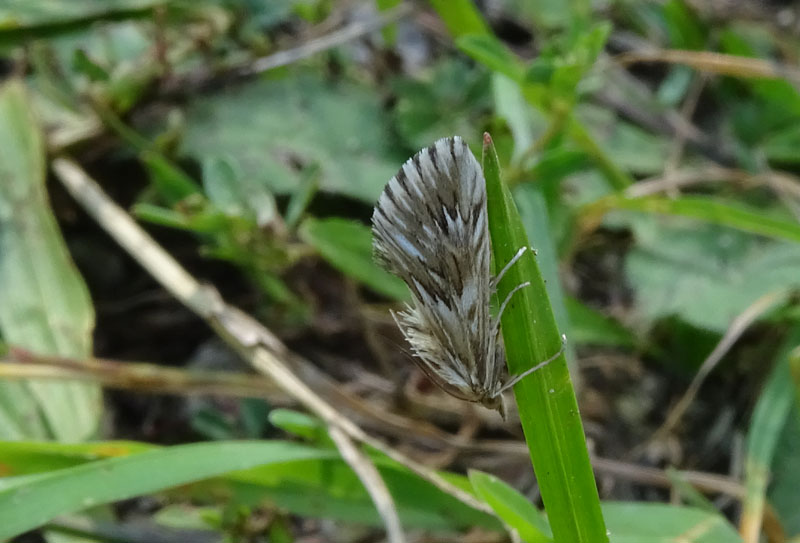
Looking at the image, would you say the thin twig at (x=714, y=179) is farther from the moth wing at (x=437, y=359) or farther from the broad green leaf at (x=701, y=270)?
the moth wing at (x=437, y=359)

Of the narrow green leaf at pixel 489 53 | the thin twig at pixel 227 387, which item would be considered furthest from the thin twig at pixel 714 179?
the thin twig at pixel 227 387

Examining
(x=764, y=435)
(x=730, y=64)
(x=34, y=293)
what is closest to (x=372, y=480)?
(x=764, y=435)

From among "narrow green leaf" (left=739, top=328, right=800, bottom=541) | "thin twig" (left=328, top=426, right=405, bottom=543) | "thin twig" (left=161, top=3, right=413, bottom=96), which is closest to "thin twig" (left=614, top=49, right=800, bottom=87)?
"thin twig" (left=161, top=3, right=413, bottom=96)

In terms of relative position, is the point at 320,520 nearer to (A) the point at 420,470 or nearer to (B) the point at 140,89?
(A) the point at 420,470

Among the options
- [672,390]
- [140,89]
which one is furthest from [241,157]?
[672,390]

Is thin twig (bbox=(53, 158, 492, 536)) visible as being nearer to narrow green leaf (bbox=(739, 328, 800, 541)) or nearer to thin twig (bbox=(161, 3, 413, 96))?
thin twig (bbox=(161, 3, 413, 96))

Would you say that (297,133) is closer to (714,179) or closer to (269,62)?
(269,62)
